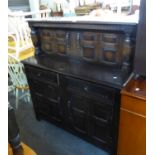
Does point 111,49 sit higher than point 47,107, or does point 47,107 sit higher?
point 111,49

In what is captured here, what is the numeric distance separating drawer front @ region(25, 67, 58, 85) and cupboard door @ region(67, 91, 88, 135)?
7.7 inches

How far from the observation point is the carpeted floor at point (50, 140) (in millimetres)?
1591

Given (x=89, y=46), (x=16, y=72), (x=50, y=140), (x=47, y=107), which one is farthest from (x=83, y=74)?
(x=16, y=72)

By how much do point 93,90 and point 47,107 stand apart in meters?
0.68

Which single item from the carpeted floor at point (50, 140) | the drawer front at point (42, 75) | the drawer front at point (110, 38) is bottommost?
the carpeted floor at point (50, 140)

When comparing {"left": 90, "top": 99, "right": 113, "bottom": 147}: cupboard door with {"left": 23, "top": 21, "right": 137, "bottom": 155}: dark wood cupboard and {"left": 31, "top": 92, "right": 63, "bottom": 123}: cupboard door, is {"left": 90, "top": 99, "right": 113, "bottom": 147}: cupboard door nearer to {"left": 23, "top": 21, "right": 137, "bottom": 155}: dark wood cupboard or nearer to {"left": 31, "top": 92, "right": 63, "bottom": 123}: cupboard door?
{"left": 23, "top": 21, "right": 137, "bottom": 155}: dark wood cupboard

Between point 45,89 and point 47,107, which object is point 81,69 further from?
point 47,107

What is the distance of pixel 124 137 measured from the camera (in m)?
1.22

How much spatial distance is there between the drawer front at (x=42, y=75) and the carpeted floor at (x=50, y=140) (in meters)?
0.61

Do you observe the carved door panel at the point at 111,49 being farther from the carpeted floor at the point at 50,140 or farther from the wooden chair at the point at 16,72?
the wooden chair at the point at 16,72

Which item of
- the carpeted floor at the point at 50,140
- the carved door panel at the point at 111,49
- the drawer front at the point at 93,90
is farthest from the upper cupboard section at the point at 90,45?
the carpeted floor at the point at 50,140

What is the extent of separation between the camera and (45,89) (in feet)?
5.38
